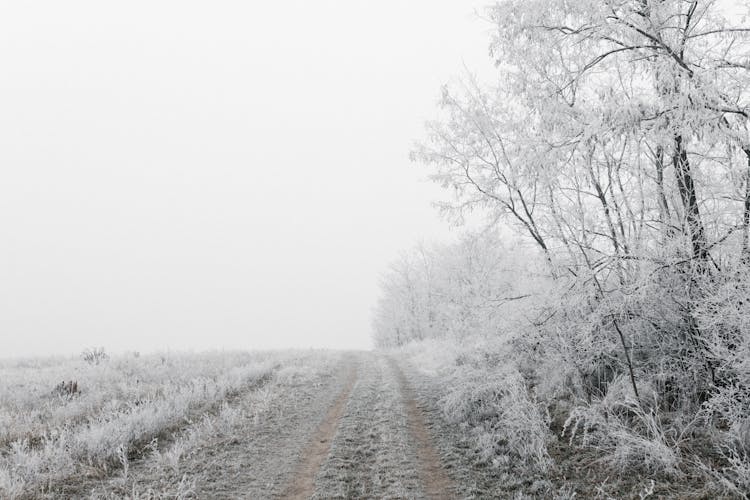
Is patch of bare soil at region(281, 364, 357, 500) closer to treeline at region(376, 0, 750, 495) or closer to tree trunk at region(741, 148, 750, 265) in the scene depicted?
treeline at region(376, 0, 750, 495)

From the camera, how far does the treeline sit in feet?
17.9

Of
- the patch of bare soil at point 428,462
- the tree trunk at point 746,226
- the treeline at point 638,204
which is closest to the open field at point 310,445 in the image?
the patch of bare soil at point 428,462

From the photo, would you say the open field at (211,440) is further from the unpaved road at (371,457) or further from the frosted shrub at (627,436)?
the frosted shrub at (627,436)

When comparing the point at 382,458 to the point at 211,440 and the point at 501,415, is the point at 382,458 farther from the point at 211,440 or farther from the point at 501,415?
the point at 211,440

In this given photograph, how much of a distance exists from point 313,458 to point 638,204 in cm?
790

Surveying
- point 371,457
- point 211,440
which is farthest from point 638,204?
point 211,440

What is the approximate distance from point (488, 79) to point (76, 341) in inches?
4005

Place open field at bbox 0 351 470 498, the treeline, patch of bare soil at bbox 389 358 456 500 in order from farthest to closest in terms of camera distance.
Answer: open field at bbox 0 351 470 498, patch of bare soil at bbox 389 358 456 500, the treeline

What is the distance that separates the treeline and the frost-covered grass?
769 centimetres

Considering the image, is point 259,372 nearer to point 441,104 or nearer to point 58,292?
point 441,104

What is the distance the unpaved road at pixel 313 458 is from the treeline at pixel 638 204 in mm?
3081

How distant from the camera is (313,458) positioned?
8070 millimetres

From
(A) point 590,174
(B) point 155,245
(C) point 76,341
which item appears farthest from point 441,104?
(B) point 155,245

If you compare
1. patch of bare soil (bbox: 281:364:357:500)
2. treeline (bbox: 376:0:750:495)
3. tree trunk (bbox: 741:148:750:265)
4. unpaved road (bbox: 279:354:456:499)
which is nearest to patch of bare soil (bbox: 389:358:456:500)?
unpaved road (bbox: 279:354:456:499)
